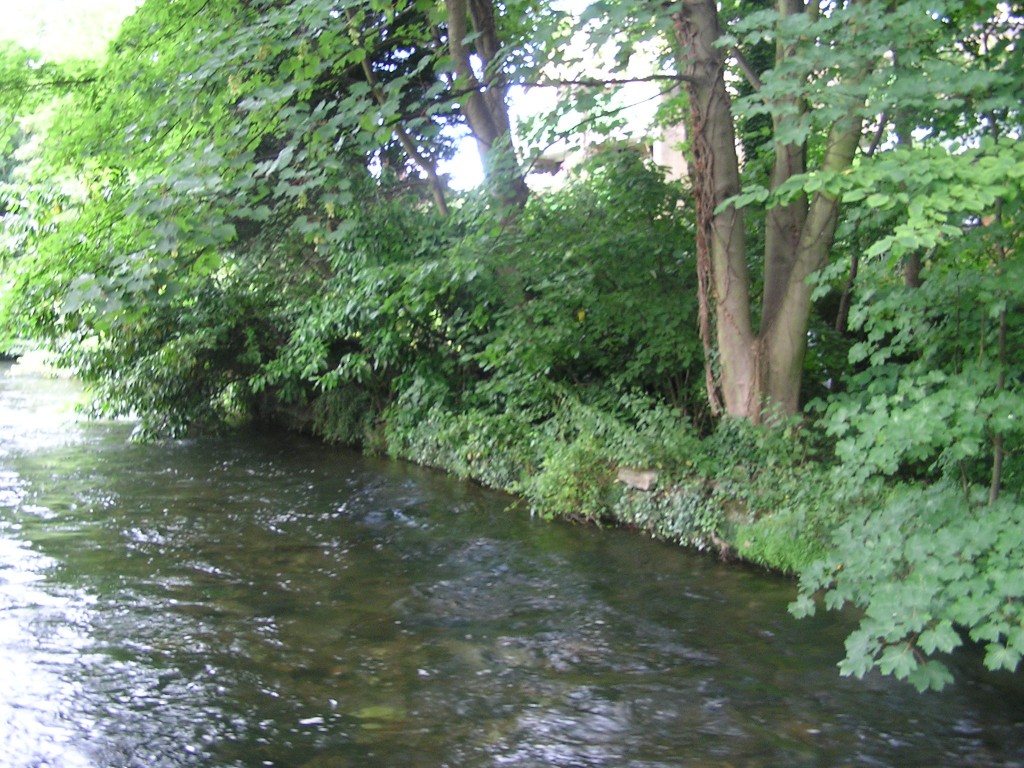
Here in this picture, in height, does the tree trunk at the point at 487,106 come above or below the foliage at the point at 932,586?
above

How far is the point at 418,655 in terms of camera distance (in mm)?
6582

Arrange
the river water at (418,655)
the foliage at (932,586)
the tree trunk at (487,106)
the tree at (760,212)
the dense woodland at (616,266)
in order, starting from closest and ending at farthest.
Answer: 1. the foliage at (932,586)
2. the river water at (418,655)
3. the dense woodland at (616,266)
4. the tree at (760,212)
5. the tree trunk at (487,106)

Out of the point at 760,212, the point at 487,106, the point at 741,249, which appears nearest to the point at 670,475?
the point at 741,249

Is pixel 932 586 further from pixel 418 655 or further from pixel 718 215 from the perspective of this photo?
pixel 718 215

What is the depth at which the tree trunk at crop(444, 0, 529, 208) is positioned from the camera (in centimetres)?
1059

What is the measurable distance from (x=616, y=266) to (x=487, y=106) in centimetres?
326

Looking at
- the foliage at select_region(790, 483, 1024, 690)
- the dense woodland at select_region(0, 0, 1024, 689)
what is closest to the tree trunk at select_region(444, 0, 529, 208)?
the dense woodland at select_region(0, 0, 1024, 689)

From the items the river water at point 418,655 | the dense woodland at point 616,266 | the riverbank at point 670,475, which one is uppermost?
the dense woodland at point 616,266

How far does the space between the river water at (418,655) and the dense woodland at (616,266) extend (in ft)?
1.80

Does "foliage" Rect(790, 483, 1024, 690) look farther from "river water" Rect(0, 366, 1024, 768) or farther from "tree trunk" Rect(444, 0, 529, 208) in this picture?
"tree trunk" Rect(444, 0, 529, 208)

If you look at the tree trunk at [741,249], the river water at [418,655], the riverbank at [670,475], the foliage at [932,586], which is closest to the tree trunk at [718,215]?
the tree trunk at [741,249]

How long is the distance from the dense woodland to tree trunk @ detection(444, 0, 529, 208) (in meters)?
0.06

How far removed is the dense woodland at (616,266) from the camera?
19.3ft

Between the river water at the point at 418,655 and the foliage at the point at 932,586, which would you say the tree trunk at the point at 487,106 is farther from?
the foliage at the point at 932,586
